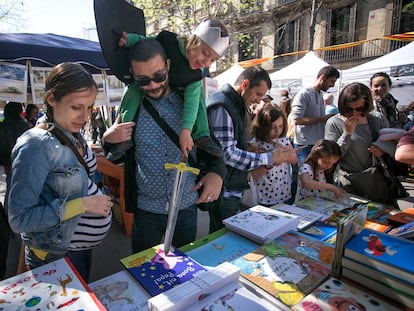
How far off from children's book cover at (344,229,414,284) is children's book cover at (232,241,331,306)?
0.50 feet

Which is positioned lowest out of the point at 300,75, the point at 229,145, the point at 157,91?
the point at 229,145

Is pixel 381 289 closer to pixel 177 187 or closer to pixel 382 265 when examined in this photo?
pixel 382 265

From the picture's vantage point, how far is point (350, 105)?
6.43ft

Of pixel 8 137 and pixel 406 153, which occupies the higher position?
pixel 406 153

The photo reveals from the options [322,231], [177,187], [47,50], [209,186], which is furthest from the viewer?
[47,50]

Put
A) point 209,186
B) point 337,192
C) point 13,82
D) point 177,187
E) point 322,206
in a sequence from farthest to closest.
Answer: point 13,82
point 337,192
point 322,206
point 209,186
point 177,187

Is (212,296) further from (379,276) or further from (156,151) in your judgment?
(156,151)

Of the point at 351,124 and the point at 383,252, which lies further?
the point at 351,124

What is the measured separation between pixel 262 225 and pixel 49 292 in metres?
0.84

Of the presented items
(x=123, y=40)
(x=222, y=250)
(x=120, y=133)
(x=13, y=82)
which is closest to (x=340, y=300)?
(x=222, y=250)

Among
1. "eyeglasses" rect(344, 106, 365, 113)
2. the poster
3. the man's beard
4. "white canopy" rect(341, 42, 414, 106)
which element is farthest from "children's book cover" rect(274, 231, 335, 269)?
"white canopy" rect(341, 42, 414, 106)

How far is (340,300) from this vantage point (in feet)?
2.46

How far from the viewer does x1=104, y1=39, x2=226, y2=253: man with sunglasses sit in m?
1.14

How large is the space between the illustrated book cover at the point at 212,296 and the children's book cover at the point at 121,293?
148 mm
